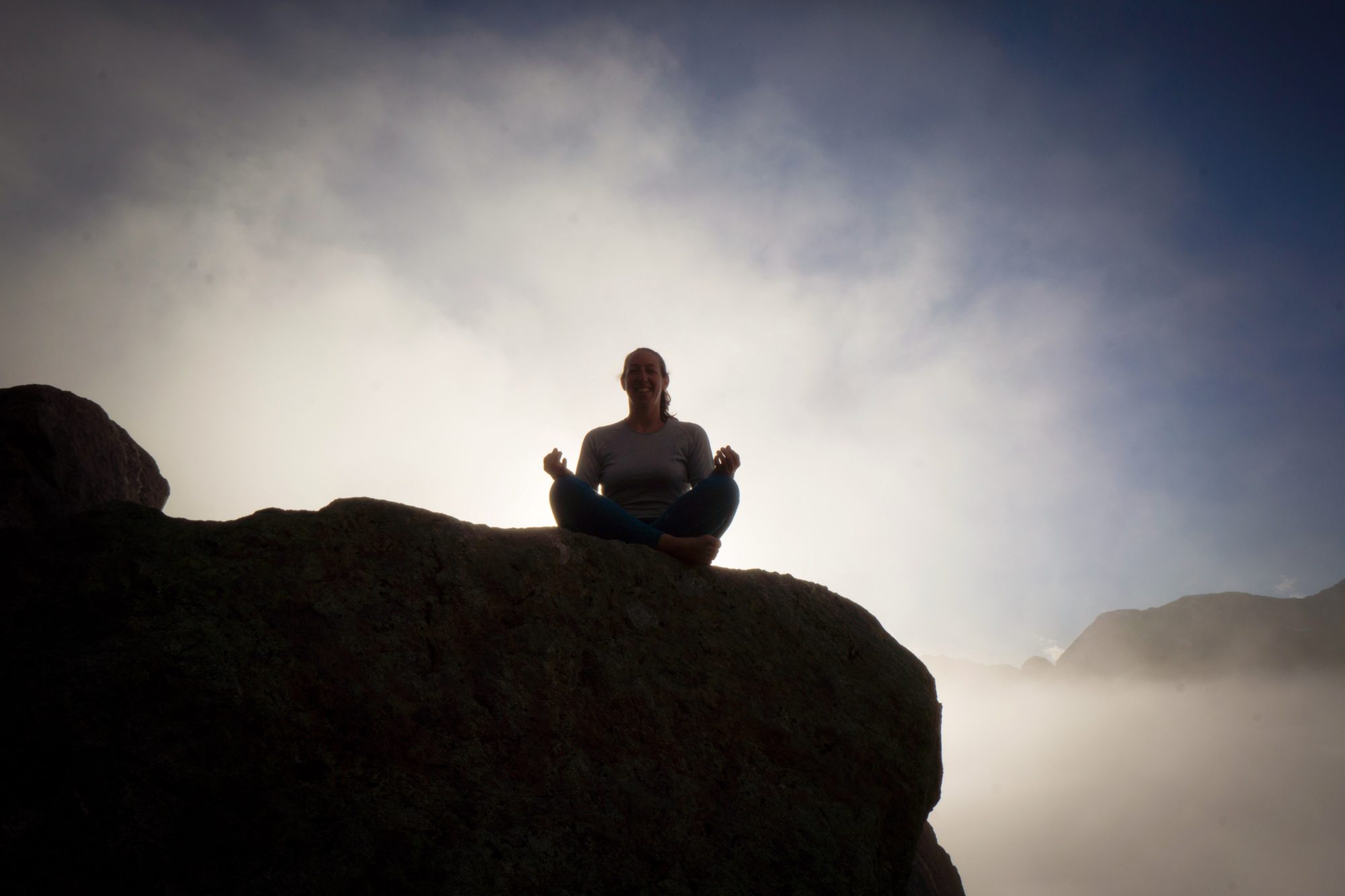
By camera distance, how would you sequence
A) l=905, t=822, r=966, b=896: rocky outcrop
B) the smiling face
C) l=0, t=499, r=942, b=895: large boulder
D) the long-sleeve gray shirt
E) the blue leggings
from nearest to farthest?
l=0, t=499, r=942, b=895: large boulder → the blue leggings → the long-sleeve gray shirt → the smiling face → l=905, t=822, r=966, b=896: rocky outcrop

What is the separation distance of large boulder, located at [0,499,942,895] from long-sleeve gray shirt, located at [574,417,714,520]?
2.89 ft

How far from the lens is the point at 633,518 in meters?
3.88

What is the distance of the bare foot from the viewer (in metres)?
3.69

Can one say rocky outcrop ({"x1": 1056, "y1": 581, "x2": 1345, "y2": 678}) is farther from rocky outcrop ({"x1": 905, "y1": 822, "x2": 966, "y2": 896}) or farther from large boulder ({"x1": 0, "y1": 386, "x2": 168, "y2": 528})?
large boulder ({"x1": 0, "y1": 386, "x2": 168, "y2": 528})

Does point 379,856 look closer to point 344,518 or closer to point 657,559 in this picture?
point 344,518

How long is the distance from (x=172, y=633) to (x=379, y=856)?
1.20 m

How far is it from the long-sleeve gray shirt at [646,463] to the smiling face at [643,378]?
22 cm

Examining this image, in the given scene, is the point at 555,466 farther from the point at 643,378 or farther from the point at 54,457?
the point at 54,457

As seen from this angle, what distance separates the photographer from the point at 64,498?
3.93 meters

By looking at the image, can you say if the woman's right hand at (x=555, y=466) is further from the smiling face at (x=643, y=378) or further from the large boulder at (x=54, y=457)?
the large boulder at (x=54, y=457)

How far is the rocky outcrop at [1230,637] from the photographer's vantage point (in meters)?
149

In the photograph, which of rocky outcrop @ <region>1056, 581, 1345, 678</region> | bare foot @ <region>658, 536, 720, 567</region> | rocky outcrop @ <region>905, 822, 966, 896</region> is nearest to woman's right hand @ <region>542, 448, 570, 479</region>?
bare foot @ <region>658, 536, 720, 567</region>

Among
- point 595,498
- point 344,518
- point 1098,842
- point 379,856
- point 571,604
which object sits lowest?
point 1098,842

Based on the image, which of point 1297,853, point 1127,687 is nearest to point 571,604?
point 1297,853
